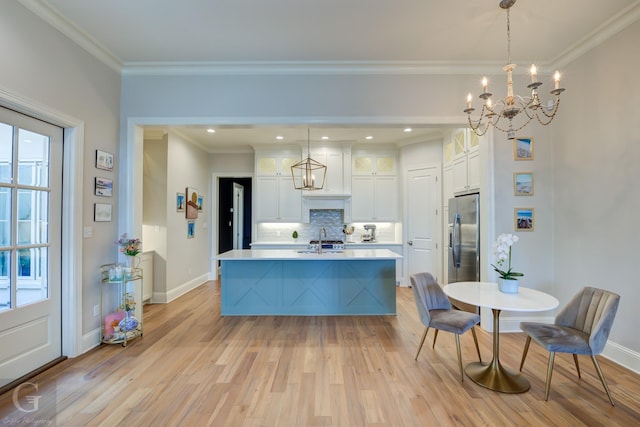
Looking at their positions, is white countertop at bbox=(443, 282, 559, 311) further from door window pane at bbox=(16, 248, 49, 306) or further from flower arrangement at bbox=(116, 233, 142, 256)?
door window pane at bbox=(16, 248, 49, 306)

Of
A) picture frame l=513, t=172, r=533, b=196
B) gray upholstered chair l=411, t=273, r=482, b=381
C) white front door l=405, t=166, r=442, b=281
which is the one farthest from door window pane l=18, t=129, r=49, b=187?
white front door l=405, t=166, r=442, b=281

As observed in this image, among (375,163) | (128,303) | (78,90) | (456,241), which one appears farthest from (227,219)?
(456,241)

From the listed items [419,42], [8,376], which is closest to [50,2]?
[8,376]

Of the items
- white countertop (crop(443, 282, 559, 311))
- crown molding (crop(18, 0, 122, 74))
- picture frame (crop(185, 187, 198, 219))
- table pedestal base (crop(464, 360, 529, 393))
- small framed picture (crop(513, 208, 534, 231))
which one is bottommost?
table pedestal base (crop(464, 360, 529, 393))

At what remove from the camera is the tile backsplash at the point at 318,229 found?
20.1ft

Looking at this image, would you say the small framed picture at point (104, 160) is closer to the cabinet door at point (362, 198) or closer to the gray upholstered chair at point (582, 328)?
the cabinet door at point (362, 198)

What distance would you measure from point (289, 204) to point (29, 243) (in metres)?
3.97

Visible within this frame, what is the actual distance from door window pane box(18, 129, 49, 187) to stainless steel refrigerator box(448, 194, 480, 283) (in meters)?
4.52

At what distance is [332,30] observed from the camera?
8.89 feet

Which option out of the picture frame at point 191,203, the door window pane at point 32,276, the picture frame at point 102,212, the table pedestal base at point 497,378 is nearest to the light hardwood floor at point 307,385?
the table pedestal base at point 497,378

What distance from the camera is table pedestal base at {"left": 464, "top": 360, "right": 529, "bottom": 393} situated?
2.24 meters

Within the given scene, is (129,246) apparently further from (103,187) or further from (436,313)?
(436,313)

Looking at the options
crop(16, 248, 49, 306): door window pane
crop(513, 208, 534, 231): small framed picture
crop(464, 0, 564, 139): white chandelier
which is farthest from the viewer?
crop(513, 208, 534, 231): small framed picture

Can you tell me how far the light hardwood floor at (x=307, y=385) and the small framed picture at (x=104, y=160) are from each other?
1891mm
